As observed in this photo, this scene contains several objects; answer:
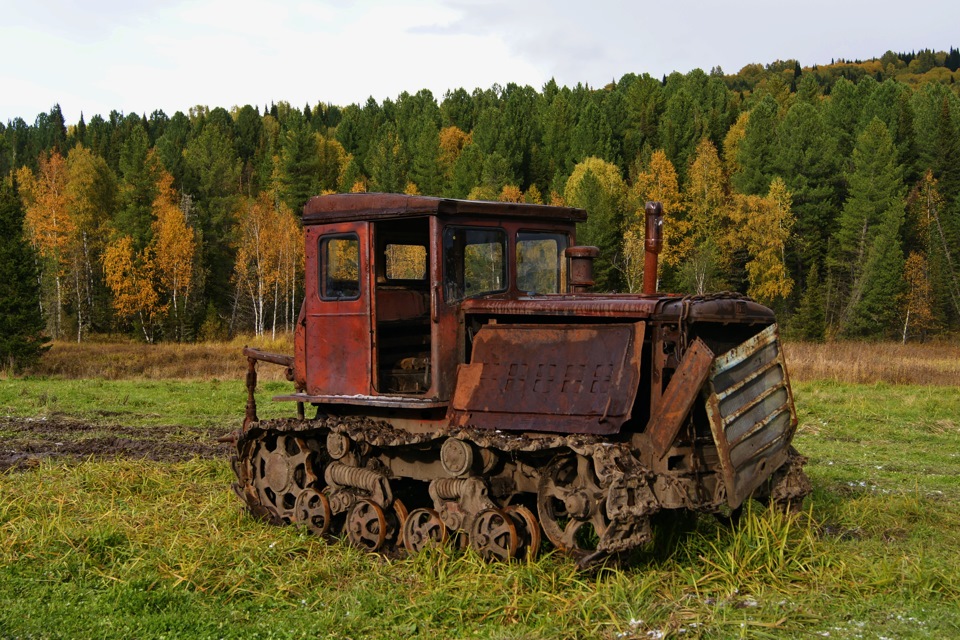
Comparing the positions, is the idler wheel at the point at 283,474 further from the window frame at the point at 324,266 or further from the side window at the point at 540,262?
the side window at the point at 540,262

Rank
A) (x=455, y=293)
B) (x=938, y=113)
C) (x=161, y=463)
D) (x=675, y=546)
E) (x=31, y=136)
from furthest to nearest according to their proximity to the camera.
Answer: (x=31, y=136)
(x=938, y=113)
(x=161, y=463)
(x=455, y=293)
(x=675, y=546)

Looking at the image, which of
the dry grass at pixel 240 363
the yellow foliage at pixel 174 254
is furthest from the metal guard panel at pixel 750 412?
the yellow foliage at pixel 174 254

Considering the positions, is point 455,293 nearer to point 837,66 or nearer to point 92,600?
point 92,600

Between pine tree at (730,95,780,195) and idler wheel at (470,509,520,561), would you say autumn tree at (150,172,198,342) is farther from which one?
idler wheel at (470,509,520,561)

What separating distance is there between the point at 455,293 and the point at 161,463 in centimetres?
569

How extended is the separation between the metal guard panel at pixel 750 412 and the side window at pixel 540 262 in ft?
7.67

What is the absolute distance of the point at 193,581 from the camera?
7562 mm

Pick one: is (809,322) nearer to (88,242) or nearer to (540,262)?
(540,262)

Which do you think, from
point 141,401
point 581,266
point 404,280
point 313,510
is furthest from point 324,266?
point 141,401

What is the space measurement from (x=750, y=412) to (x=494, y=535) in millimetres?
2348

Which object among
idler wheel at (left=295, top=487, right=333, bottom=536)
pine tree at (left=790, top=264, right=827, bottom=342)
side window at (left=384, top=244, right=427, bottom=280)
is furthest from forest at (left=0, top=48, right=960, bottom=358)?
idler wheel at (left=295, top=487, right=333, bottom=536)

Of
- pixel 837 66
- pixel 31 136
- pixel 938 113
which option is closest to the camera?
pixel 938 113

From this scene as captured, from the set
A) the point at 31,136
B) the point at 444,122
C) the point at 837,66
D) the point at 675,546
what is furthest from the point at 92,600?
the point at 837,66

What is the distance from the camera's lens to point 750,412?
26.1ft
